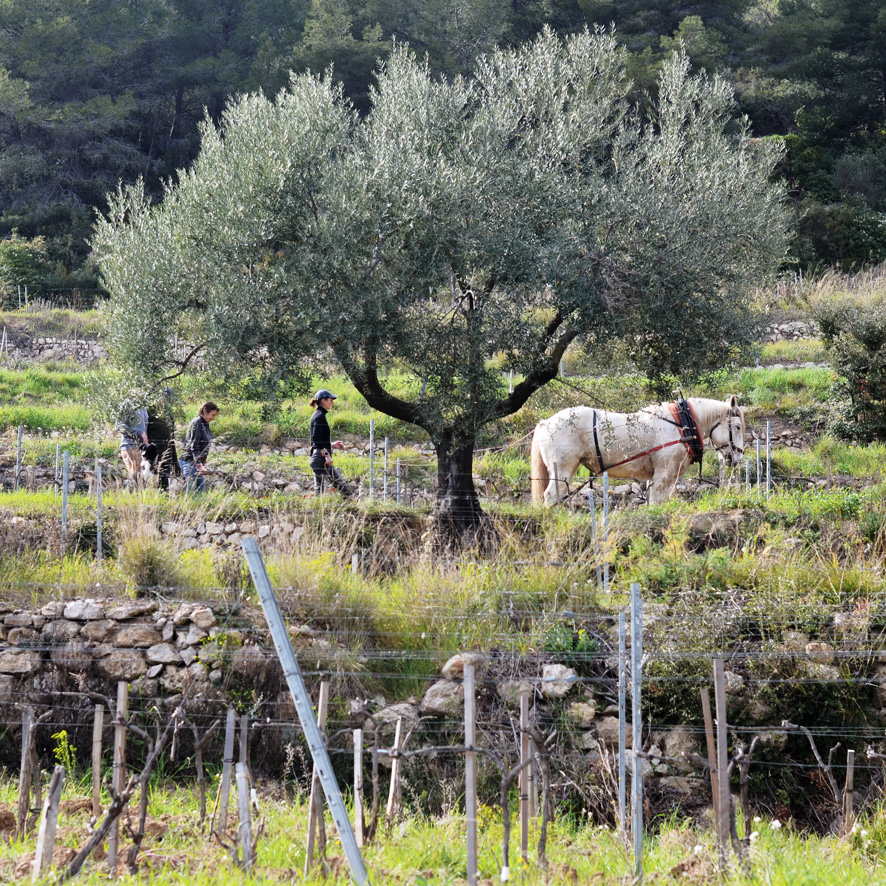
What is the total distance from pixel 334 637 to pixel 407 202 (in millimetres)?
5712

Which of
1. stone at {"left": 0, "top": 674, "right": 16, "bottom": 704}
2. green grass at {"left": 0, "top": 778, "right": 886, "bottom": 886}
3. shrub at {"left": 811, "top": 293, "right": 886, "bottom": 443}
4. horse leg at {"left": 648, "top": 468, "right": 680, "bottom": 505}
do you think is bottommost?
green grass at {"left": 0, "top": 778, "right": 886, "bottom": 886}

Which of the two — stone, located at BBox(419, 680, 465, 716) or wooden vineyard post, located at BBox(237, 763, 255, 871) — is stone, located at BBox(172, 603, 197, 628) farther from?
wooden vineyard post, located at BBox(237, 763, 255, 871)

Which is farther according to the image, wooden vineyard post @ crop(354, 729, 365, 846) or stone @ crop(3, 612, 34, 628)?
stone @ crop(3, 612, 34, 628)

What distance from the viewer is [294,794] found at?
8.57 m

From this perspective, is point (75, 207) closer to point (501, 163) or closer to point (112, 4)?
point (112, 4)

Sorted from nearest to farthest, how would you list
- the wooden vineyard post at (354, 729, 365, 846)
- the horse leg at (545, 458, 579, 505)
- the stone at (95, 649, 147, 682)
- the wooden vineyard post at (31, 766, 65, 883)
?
1. the wooden vineyard post at (31, 766, 65, 883)
2. the wooden vineyard post at (354, 729, 365, 846)
3. the stone at (95, 649, 147, 682)
4. the horse leg at (545, 458, 579, 505)

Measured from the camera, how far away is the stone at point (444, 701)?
9.18 m

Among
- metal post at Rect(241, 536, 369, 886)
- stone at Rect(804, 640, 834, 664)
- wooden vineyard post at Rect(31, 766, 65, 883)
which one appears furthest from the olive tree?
metal post at Rect(241, 536, 369, 886)

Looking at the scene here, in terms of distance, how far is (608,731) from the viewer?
9117 millimetres

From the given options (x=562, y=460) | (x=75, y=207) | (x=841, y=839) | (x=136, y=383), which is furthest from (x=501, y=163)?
(x=75, y=207)

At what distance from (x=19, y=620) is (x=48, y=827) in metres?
5.02

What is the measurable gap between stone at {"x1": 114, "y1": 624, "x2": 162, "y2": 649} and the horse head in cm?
962

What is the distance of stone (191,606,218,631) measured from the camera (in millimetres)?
9906

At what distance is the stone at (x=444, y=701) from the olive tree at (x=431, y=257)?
12.8ft
